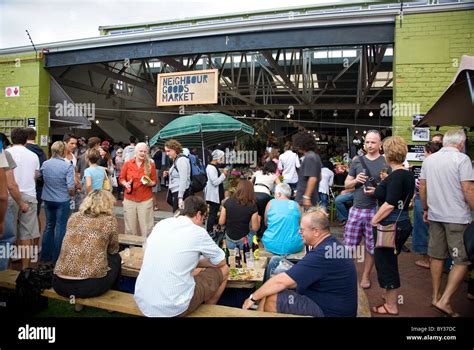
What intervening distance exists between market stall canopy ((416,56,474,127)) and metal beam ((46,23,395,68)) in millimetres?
2381

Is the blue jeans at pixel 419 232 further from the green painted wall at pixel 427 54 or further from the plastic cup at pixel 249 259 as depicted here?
the plastic cup at pixel 249 259

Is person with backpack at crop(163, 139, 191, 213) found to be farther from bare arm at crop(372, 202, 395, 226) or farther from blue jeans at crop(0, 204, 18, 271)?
bare arm at crop(372, 202, 395, 226)

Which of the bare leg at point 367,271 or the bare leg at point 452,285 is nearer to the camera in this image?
the bare leg at point 452,285

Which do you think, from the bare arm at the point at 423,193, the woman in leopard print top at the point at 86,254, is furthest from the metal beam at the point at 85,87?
the bare arm at the point at 423,193

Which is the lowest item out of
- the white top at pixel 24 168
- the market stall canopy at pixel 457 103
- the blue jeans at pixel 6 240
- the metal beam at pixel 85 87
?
the blue jeans at pixel 6 240

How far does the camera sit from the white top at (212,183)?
19.7ft

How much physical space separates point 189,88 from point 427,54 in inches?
174

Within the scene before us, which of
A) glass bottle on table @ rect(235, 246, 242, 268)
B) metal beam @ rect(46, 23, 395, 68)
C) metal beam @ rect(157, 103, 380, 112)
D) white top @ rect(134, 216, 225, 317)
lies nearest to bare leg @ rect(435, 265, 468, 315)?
glass bottle on table @ rect(235, 246, 242, 268)

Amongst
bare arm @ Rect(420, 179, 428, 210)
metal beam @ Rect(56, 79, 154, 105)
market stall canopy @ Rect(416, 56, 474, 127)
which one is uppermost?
metal beam @ Rect(56, 79, 154, 105)

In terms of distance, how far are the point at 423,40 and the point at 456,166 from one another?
374 centimetres

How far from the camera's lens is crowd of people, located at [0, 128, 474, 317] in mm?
2645

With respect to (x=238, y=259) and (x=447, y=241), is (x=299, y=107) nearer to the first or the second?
(x=447, y=241)

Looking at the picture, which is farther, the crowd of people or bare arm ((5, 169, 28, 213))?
bare arm ((5, 169, 28, 213))

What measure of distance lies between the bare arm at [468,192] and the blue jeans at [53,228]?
4.69m
